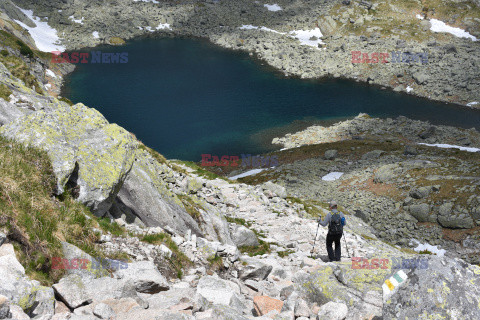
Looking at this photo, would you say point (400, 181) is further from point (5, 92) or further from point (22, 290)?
point (22, 290)

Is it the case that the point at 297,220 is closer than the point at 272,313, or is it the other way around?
the point at 272,313

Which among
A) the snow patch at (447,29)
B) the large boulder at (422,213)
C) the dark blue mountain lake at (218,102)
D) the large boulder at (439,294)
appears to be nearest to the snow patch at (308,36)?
the dark blue mountain lake at (218,102)

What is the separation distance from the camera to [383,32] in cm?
11694

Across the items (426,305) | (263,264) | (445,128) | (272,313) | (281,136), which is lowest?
(281,136)

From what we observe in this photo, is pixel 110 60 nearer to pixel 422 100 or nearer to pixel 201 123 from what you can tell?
pixel 201 123

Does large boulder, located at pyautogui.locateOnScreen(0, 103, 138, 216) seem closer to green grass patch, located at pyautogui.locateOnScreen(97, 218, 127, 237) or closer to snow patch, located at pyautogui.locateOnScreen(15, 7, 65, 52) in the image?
green grass patch, located at pyautogui.locateOnScreen(97, 218, 127, 237)

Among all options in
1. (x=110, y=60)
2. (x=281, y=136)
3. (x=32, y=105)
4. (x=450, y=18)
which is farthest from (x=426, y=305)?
(x=450, y=18)

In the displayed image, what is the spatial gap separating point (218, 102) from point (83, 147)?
70.3m

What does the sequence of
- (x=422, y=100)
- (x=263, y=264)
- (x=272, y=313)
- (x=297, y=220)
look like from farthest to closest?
(x=422, y=100) < (x=297, y=220) < (x=263, y=264) < (x=272, y=313)

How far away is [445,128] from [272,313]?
73458mm

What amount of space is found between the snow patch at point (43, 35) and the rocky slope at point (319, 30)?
2.47 m

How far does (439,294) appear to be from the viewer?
7.14 meters

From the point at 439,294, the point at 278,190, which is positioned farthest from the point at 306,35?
the point at 439,294

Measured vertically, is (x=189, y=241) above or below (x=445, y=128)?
above
